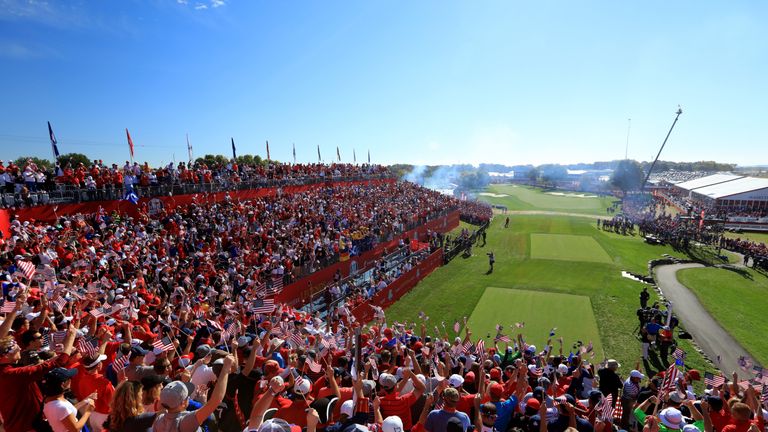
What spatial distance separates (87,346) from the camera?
18.9 feet

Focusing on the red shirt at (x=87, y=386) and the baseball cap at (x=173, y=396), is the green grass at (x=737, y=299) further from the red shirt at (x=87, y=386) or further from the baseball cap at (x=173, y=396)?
the red shirt at (x=87, y=386)

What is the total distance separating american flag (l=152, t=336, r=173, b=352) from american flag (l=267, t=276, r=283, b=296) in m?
8.86

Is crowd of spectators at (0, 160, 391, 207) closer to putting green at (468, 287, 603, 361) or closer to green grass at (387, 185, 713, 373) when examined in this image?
green grass at (387, 185, 713, 373)

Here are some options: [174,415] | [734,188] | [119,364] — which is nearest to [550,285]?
[119,364]

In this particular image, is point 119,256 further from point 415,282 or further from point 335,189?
point 335,189

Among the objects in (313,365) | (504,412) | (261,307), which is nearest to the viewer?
(504,412)

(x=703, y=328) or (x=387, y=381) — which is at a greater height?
(x=387, y=381)

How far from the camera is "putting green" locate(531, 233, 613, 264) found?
3122cm

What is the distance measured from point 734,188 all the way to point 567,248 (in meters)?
46.4

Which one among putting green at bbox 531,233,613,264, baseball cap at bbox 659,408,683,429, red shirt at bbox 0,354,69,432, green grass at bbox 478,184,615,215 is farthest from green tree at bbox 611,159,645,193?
red shirt at bbox 0,354,69,432

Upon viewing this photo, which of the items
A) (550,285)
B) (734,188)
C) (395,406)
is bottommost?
(550,285)

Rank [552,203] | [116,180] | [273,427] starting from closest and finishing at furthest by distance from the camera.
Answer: [273,427] < [116,180] < [552,203]

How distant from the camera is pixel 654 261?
96.8 feet

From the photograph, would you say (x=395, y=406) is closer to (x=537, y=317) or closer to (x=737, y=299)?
(x=537, y=317)
